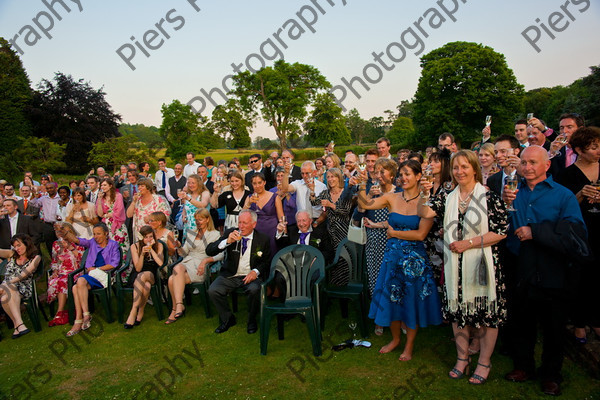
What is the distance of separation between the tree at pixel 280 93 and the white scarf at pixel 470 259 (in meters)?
38.6

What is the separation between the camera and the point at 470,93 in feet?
107

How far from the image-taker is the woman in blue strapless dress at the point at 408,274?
11.3ft

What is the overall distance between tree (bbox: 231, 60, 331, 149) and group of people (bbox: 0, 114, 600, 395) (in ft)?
118

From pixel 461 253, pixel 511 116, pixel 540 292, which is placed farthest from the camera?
pixel 511 116

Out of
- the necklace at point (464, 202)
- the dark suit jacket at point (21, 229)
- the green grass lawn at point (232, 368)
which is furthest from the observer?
the dark suit jacket at point (21, 229)

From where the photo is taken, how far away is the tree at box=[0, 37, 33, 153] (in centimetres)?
2962

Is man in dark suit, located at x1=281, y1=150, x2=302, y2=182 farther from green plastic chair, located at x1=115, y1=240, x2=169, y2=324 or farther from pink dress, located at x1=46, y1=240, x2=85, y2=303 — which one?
pink dress, located at x1=46, y1=240, x2=85, y2=303

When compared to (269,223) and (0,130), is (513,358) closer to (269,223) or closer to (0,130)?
(269,223)

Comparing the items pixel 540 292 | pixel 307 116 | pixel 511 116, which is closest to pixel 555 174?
pixel 540 292

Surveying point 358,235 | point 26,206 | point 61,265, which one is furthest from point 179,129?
point 358,235

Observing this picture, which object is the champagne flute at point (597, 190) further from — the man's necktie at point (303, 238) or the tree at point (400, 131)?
the tree at point (400, 131)

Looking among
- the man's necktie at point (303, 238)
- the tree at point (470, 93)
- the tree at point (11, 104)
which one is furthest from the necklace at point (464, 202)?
the tree at point (11, 104)

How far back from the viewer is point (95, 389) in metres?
A: 3.59

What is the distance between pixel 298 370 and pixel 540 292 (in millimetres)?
2263
